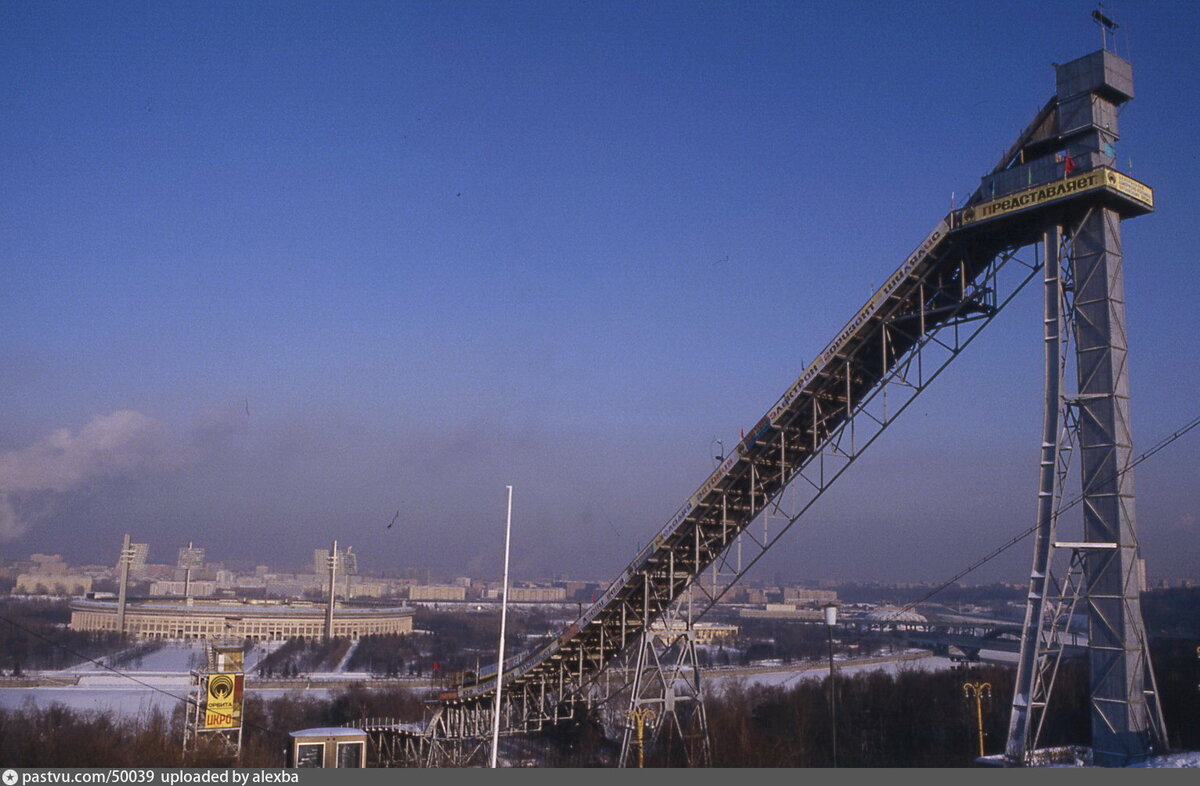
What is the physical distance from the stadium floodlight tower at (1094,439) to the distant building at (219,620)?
12543cm

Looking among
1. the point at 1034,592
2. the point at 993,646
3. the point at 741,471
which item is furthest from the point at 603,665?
the point at 993,646

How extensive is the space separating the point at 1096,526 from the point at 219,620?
→ 137 meters

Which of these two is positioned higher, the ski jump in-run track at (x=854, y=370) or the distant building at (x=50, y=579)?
the ski jump in-run track at (x=854, y=370)

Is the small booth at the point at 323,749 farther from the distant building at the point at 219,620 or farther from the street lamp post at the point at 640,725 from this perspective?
the distant building at the point at 219,620

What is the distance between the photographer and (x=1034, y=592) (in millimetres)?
24234

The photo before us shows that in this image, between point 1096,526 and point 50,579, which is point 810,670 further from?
point 50,579

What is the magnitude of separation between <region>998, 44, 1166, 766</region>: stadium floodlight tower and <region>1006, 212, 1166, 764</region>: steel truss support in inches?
1.1

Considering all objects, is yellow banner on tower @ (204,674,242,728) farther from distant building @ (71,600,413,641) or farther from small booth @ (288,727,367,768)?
distant building @ (71,600,413,641)

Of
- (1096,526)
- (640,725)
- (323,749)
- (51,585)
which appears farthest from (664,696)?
(51,585)

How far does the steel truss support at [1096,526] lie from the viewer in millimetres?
23672

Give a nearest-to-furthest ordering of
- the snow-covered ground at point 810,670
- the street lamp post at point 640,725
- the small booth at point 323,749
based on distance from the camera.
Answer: the street lamp post at point 640,725 < the small booth at point 323,749 < the snow-covered ground at point 810,670

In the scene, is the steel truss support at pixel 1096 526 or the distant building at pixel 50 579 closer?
the steel truss support at pixel 1096 526

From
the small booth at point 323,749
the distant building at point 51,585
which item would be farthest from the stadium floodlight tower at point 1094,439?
the distant building at point 51,585

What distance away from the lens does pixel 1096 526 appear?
24.3 m
